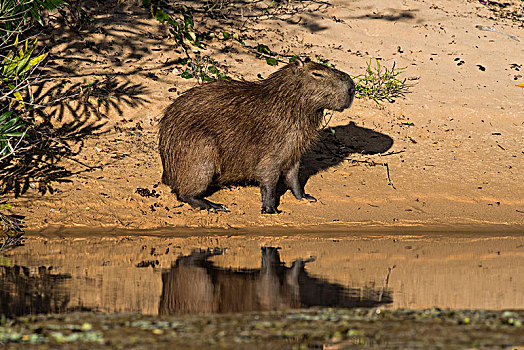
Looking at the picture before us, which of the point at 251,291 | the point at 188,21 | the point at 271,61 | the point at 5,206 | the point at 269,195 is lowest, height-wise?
the point at 251,291

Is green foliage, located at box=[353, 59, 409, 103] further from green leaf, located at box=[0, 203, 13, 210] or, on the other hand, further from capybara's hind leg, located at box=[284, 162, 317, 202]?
green leaf, located at box=[0, 203, 13, 210]

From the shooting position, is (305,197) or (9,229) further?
(305,197)

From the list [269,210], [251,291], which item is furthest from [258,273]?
[269,210]

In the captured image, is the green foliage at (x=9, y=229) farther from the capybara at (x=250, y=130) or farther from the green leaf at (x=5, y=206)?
the capybara at (x=250, y=130)

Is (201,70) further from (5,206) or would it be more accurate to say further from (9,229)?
(9,229)

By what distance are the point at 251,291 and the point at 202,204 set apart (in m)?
2.51

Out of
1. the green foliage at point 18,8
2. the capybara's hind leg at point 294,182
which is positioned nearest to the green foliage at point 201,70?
the green foliage at point 18,8

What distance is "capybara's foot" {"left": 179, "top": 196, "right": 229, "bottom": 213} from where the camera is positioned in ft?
20.9

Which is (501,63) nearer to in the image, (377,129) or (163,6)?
(377,129)

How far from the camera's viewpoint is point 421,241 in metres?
5.71

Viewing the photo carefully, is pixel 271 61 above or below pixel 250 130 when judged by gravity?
above

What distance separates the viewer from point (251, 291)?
3.93 m

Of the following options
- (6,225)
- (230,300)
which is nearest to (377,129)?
(6,225)

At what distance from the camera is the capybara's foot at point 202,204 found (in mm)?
6367
